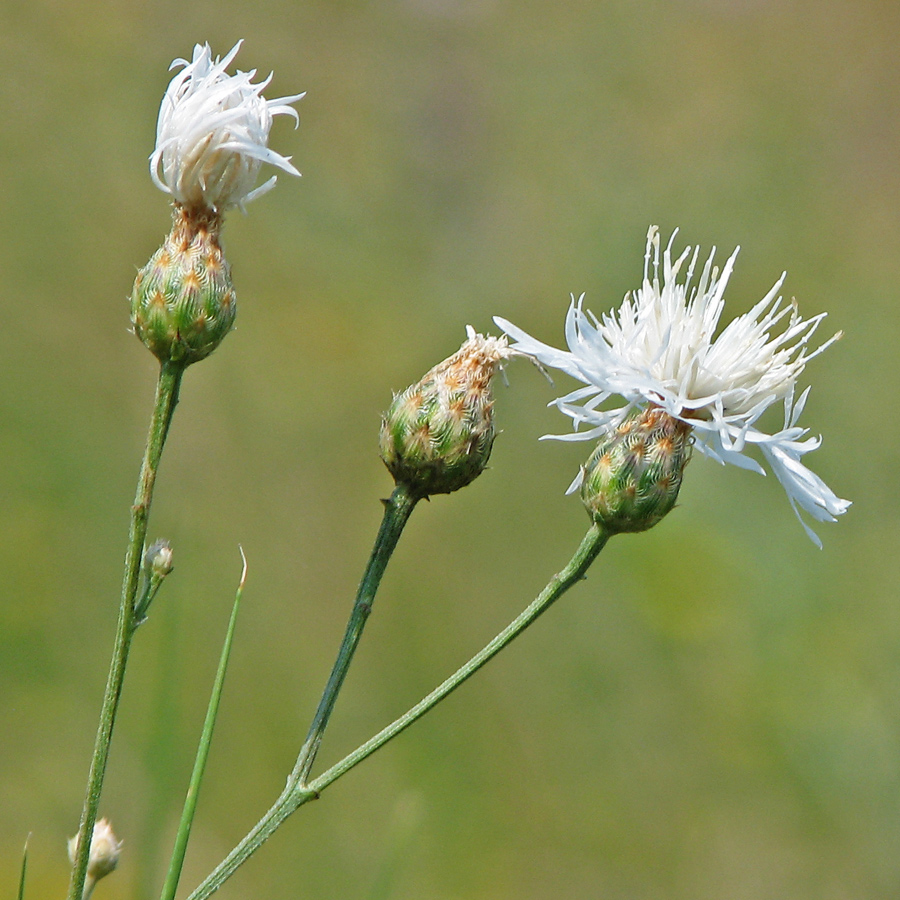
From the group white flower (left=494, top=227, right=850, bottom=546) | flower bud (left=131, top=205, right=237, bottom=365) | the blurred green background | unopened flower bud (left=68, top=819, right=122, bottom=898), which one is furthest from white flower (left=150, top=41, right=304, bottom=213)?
the blurred green background

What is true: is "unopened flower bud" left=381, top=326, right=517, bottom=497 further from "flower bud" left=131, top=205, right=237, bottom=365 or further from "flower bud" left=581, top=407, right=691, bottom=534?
"flower bud" left=131, top=205, right=237, bottom=365

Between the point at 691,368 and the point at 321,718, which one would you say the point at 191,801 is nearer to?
the point at 321,718

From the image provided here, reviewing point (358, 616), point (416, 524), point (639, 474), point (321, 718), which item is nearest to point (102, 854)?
point (321, 718)

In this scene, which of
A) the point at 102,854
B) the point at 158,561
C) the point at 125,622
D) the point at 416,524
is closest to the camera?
the point at 125,622

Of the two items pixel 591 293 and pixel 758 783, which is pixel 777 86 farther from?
pixel 758 783

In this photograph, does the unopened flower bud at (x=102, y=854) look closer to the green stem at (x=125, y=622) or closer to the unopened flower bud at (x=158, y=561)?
the green stem at (x=125, y=622)

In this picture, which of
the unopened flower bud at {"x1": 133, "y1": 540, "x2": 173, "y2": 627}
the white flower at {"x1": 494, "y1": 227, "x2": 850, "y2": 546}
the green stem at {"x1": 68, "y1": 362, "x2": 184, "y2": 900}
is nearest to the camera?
the green stem at {"x1": 68, "y1": 362, "x2": 184, "y2": 900}

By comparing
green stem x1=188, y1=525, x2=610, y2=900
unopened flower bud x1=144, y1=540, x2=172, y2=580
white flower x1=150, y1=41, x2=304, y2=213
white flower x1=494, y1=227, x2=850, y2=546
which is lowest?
green stem x1=188, y1=525, x2=610, y2=900

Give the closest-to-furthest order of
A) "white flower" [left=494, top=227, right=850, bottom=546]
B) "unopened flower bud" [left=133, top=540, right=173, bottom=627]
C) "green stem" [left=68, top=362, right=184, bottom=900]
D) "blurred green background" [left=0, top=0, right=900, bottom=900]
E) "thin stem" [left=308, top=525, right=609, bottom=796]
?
"green stem" [left=68, top=362, right=184, bottom=900]
"thin stem" [left=308, top=525, right=609, bottom=796]
"unopened flower bud" [left=133, top=540, right=173, bottom=627]
"white flower" [left=494, top=227, right=850, bottom=546]
"blurred green background" [left=0, top=0, right=900, bottom=900]
